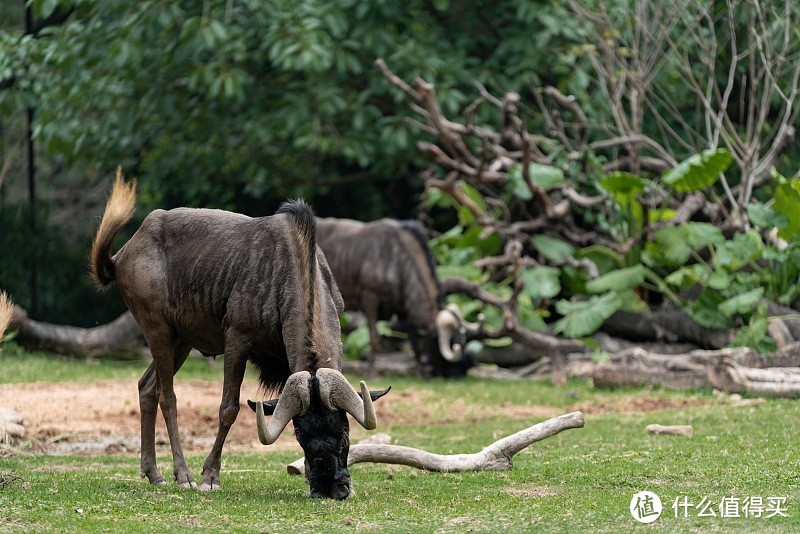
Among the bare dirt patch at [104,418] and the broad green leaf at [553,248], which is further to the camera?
the broad green leaf at [553,248]

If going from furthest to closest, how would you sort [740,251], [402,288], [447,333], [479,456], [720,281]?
1. [402,288]
2. [447,333]
3. [720,281]
4. [740,251]
5. [479,456]

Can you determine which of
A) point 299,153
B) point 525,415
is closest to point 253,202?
point 299,153

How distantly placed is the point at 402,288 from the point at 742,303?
16.0 ft

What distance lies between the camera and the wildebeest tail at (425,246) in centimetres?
1623

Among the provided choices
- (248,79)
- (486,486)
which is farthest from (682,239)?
(486,486)

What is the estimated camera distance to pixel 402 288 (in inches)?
648

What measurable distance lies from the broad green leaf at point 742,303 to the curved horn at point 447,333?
3.68 m

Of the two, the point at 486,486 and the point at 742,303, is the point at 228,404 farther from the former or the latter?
the point at 742,303

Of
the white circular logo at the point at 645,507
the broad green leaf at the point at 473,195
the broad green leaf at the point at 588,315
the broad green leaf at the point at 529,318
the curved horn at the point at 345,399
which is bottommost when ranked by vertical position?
the broad green leaf at the point at 529,318

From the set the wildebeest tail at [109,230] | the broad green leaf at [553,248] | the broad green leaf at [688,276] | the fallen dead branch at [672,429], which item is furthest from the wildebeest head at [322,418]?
the broad green leaf at [553,248]

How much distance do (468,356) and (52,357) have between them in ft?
20.3

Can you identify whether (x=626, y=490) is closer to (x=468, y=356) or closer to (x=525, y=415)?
(x=525, y=415)

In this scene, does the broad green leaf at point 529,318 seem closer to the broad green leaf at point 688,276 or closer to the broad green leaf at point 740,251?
the broad green leaf at point 688,276

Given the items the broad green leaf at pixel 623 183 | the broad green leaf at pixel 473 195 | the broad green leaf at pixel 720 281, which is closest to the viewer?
the broad green leaf at pixel 720 281
